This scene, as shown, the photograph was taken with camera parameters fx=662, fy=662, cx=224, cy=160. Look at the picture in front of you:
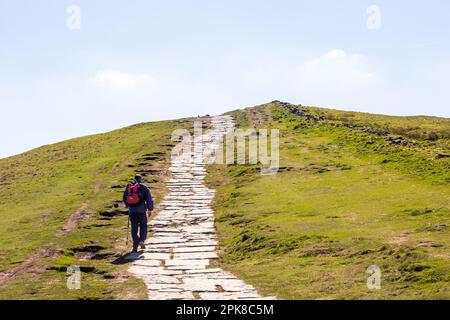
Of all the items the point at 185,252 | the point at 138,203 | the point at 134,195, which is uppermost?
the point at 134,195

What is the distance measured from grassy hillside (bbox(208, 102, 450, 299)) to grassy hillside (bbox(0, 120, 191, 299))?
4.66 metres

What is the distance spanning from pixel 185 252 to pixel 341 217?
730cm

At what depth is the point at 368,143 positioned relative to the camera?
2032 inches

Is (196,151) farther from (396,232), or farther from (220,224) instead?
(396,232)

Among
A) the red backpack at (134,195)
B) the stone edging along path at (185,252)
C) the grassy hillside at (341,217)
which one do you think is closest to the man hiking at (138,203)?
the red backpack at (134,195)

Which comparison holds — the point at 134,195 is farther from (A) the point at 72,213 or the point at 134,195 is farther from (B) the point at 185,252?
(A) the point at 72,213

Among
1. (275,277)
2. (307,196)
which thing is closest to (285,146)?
(307,196)

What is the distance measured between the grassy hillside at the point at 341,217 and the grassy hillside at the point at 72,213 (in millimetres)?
4660

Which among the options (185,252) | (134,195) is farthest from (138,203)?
(185,252)

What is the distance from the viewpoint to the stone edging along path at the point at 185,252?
18.6m

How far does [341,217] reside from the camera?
93.9ft

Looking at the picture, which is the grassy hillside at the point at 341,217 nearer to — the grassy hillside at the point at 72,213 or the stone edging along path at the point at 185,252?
the stone edging along path at the point at 185,252

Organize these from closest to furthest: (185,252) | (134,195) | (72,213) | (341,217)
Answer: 1. (185,252)
2. (134,195)
3. (341,217)
4. (72,213)

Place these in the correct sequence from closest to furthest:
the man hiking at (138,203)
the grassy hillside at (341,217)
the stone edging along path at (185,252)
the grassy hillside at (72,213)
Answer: the grassy hillside at (341,217) < the stone edging along path at (185,252) < the grassy hillside at (72,213) < the man hiking at (138,203)
